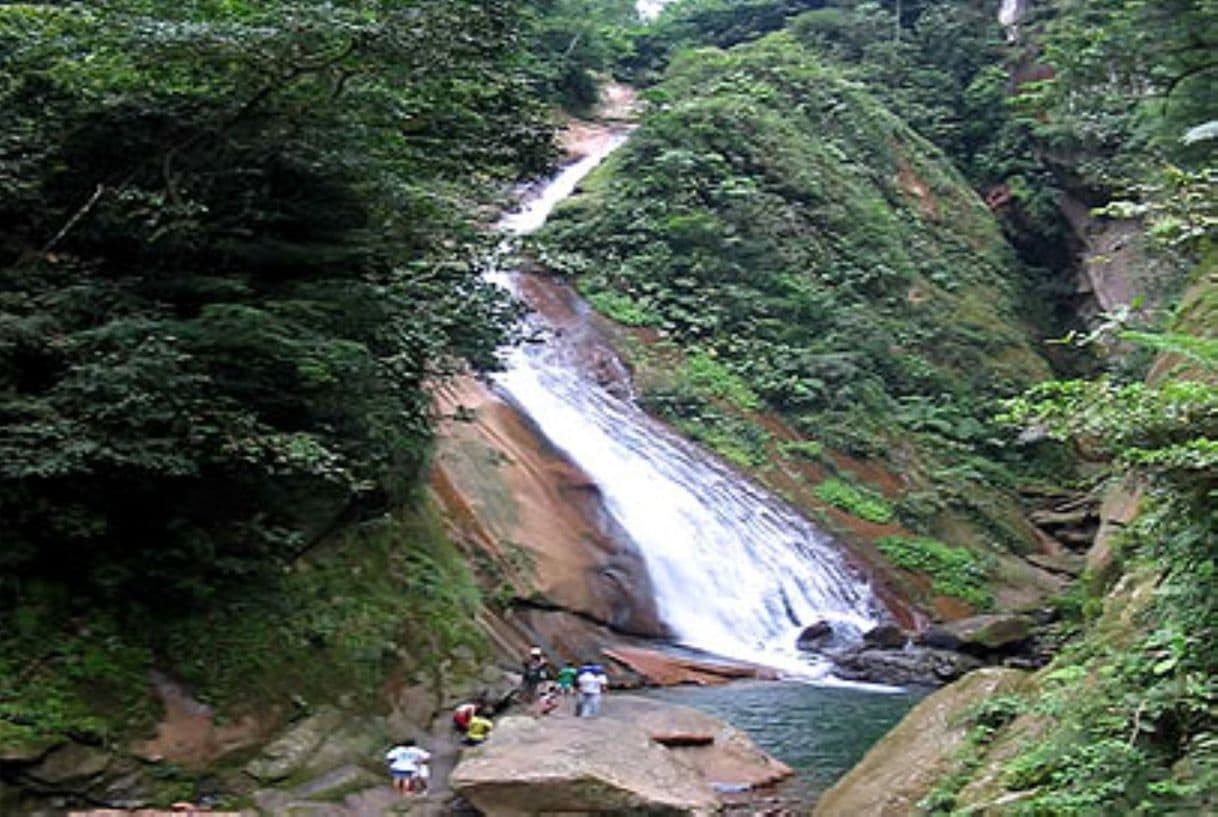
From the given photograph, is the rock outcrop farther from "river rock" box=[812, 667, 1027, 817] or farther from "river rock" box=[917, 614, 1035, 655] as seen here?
"river rock" box=[917, 614, 1035, 655]

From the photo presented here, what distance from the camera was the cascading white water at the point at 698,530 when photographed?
16938mm

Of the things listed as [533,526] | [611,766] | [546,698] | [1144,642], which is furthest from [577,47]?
[1144,642]

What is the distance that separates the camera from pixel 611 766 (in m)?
9.40

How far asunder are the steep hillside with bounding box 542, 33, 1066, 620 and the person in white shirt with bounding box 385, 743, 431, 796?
11997 millimetres

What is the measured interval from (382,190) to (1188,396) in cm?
764

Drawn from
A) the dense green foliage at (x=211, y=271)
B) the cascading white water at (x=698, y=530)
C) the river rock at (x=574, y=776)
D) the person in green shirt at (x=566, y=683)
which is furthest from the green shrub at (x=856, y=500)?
the river rock at (x=574, y=776)

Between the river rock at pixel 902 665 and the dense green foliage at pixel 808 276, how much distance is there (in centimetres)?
597

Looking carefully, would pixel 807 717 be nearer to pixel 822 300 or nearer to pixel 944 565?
pixel 944 565

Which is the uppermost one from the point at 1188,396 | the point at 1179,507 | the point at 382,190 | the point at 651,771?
the point at 382,190

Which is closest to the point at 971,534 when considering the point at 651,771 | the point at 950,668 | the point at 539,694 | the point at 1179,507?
the point at 950,668

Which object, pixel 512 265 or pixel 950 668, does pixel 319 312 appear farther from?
pixel 950 668

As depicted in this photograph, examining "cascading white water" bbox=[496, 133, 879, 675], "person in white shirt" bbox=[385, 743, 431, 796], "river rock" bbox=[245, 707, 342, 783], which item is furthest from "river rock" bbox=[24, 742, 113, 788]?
"cascading white water" bbox=[496, 133, 879, 675]

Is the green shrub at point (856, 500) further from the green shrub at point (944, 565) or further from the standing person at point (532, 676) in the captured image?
the standing person at point (532, 676)

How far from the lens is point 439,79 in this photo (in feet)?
33.8
